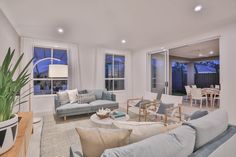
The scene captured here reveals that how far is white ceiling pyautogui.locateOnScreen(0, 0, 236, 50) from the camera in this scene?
283 cm

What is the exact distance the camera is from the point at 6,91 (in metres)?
1.14

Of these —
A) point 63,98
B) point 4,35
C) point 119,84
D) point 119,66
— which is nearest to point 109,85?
point 119,84

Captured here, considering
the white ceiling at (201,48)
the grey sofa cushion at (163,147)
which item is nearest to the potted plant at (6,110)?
the grey sofa cushion at (163,147)

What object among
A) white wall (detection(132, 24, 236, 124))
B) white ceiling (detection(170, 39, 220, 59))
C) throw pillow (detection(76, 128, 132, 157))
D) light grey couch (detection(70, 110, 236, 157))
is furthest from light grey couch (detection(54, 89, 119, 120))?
white ceiling (detection(170, 39, 220, 59))

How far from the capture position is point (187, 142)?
1064mm

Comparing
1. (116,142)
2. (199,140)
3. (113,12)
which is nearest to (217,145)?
(199,140)

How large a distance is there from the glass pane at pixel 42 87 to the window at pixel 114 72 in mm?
2336

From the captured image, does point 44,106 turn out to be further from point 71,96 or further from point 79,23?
point 79,23

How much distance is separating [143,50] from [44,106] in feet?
15.0

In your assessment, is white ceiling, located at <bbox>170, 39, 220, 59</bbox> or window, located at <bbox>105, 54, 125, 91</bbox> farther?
window, located at <bbox>105, 54, 125, 91</bbox>

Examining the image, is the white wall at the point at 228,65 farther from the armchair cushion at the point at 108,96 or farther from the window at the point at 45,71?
the window at the point at 45,71

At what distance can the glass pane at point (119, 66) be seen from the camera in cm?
644

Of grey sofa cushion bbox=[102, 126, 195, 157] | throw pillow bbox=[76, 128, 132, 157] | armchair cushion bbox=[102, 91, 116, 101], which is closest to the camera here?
grey sofa cushion bbox=[102, 126, 195, 157]

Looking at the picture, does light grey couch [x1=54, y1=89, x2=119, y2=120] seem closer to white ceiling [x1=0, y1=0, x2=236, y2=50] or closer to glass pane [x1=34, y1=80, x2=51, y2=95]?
glass pane [x1=34, y1=80, x2=51, y2=95]
